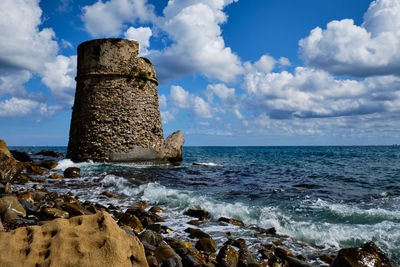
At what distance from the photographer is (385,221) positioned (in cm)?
625

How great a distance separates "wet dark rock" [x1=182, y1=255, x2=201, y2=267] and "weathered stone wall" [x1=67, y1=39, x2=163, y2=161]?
14.2 m

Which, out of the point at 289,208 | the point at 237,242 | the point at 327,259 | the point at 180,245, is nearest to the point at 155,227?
the point at 180,245

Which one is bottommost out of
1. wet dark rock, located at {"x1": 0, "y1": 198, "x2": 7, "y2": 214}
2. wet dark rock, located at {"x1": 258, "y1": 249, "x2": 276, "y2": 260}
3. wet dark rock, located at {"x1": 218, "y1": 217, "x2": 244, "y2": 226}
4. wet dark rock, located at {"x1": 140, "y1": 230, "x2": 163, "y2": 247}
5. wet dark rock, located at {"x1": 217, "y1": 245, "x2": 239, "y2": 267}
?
wet dark rock, located at {"x1": 218, "y1": 217, "x2": 244, "y2": 226}

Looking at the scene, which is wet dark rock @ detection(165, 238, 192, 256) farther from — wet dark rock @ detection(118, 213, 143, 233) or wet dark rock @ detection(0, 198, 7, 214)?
wet dark rock @ detection(0, 198, 7, 214)

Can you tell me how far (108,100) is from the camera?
17344mm

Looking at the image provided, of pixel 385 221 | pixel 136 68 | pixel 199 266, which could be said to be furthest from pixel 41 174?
pixel 385 221

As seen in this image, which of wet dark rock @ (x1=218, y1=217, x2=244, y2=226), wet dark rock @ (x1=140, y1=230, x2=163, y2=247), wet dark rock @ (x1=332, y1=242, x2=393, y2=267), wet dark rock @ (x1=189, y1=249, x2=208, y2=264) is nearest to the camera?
wet dark rock @ (x1=332, y1=242, x2=393, y2=267)

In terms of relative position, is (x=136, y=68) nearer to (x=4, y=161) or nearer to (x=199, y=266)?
(x=4, y=161)

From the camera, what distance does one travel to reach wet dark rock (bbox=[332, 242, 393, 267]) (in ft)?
12.0

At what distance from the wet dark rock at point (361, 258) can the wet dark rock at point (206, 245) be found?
6.03 ft

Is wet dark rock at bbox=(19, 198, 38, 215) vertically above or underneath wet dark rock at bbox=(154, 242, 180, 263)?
above

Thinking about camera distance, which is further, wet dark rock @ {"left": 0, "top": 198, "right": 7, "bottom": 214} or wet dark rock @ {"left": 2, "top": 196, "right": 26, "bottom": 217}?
wet dark rock @ {"left": 2, "top": 196, "right": 26, "bottom": 217}

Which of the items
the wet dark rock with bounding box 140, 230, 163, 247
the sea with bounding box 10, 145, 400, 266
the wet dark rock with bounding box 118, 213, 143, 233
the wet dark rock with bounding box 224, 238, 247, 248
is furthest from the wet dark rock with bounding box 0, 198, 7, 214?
the wet dark rock with bounding box 224, 238, 247, 248

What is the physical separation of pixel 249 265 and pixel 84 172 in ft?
38.7
